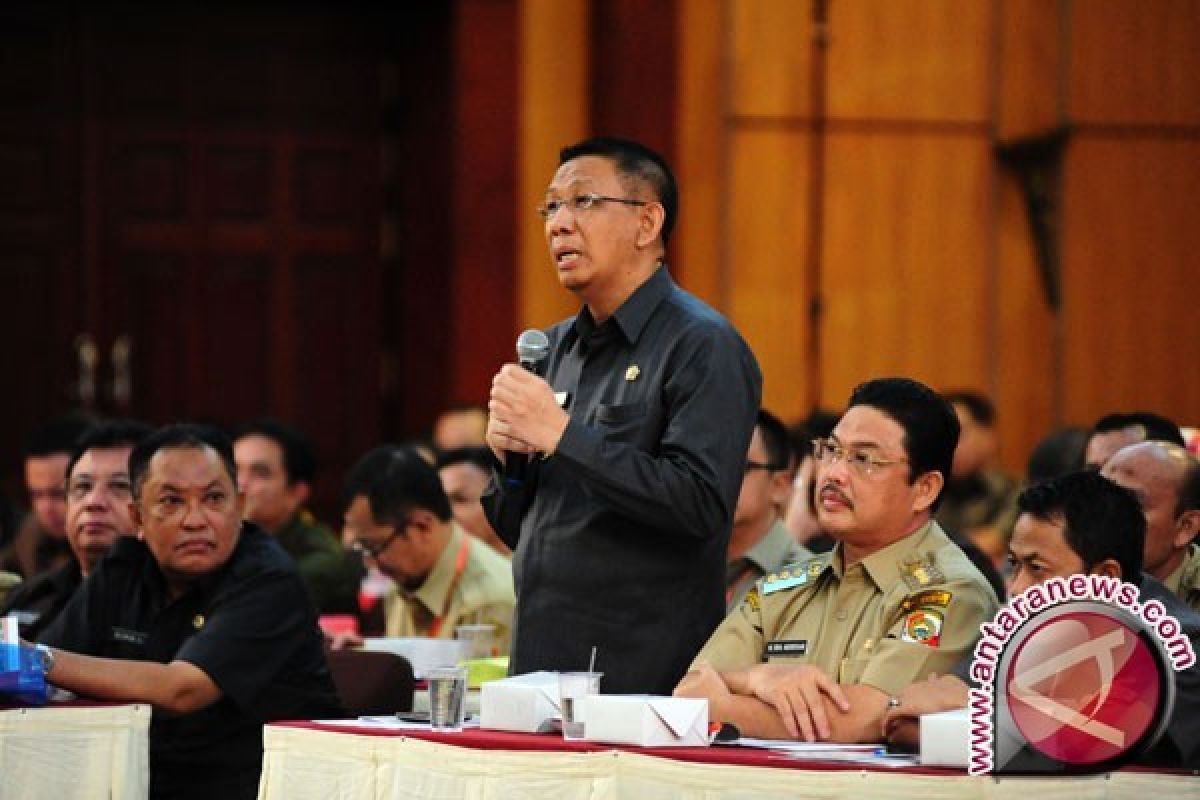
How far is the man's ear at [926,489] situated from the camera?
377 cm

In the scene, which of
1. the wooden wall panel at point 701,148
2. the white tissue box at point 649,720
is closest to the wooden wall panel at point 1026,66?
the wooden wall panel at point 701,148

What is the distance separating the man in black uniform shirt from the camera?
14.2 ft

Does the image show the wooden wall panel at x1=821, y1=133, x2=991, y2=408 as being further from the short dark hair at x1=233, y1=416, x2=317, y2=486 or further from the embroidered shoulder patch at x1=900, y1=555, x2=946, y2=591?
the embroidered shoulder patch at x1=900, y1=555, x2=946, y2=591

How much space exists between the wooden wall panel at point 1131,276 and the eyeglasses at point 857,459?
18.2 feet

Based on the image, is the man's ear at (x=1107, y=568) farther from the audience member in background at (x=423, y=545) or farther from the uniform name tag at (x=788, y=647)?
the audience member in background at (x=423, y=545)

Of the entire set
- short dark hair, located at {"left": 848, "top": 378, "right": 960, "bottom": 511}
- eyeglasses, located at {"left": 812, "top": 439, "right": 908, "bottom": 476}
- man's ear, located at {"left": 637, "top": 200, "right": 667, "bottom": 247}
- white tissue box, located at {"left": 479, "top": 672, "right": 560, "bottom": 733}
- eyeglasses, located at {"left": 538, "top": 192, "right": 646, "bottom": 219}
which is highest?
eyeglasses, located at {"left": 538, "top": 192, "right": 646, "bottom": 219}

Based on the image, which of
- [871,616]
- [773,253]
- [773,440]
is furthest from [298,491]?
[871,616]

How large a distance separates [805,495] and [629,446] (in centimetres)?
266

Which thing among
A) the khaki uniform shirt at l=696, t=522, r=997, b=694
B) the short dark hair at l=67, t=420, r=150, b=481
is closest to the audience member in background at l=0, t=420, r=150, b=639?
the short dark hair at l=67, t=420, r=150, b=481

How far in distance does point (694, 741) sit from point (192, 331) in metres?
7.31

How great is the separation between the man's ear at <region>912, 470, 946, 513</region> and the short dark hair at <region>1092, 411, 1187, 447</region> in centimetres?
149

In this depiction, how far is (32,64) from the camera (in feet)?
32.6

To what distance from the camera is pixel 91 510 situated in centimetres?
538

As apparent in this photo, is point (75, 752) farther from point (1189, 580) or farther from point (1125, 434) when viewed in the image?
point (1125, 434)
